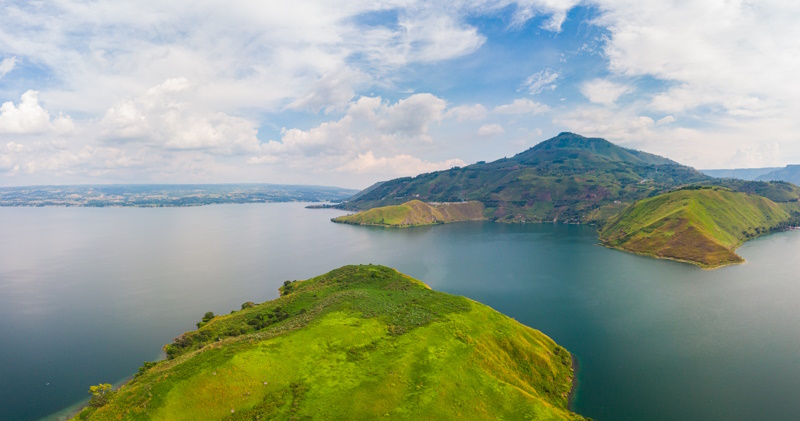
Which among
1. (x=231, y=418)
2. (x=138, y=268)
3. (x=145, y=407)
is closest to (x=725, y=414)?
(x=231, y=418)

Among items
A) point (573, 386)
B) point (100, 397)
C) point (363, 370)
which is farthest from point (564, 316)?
point (100, 397)

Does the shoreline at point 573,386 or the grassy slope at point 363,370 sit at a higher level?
the grassy slope at point 363,370

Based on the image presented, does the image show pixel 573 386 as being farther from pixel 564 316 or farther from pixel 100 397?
pixel 100 397

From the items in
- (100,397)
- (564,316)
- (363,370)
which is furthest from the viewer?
(564,316)

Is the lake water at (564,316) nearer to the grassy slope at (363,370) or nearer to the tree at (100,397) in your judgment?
the tree at (100,397)

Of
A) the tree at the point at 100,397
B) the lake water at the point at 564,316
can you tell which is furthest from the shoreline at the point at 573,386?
the tree at the point at 100,397

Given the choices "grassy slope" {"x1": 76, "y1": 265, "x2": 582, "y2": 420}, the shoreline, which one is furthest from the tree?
the shoreline

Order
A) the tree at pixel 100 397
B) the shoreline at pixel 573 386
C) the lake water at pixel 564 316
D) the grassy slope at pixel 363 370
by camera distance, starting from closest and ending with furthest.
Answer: the grassy slope at pixel 363 370 → the tree at pixel 100 397 → the shoreline at pixel 573 386 → the lake water at pixel 564 316
